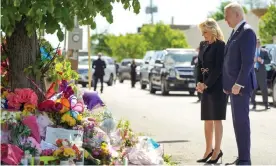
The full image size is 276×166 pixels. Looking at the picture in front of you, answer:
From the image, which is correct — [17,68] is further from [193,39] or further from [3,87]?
[193,39]

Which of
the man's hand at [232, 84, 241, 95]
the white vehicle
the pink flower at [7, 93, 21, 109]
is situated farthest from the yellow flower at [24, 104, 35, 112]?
the white vehicle

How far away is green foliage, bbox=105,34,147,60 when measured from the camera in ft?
349

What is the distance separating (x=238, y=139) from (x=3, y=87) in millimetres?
2793

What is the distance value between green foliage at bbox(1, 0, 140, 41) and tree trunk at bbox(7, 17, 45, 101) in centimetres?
62

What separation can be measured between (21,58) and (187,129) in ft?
22.4

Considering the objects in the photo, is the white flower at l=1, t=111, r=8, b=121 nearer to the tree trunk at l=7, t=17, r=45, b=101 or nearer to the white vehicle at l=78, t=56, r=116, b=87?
the tree trunk at l=7, t=17, r=45, b=101

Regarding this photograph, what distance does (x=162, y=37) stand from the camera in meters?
102

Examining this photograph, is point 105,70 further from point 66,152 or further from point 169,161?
point 66,152

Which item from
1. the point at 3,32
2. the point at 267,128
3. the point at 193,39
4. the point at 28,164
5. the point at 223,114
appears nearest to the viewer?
the point at 28,164

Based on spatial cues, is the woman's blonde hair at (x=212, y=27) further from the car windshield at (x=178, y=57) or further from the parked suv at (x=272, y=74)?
the car windshield at (x=178, y=57)

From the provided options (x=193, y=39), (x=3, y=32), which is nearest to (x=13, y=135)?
(x=3, y=32)

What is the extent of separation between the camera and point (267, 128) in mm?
15367

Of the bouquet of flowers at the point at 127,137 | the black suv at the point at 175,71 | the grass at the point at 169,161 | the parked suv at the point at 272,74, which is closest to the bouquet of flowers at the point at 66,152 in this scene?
the bouquet of flowers at the point at 127,137

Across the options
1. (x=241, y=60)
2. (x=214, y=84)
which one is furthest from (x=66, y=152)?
(x=214, y=84)
